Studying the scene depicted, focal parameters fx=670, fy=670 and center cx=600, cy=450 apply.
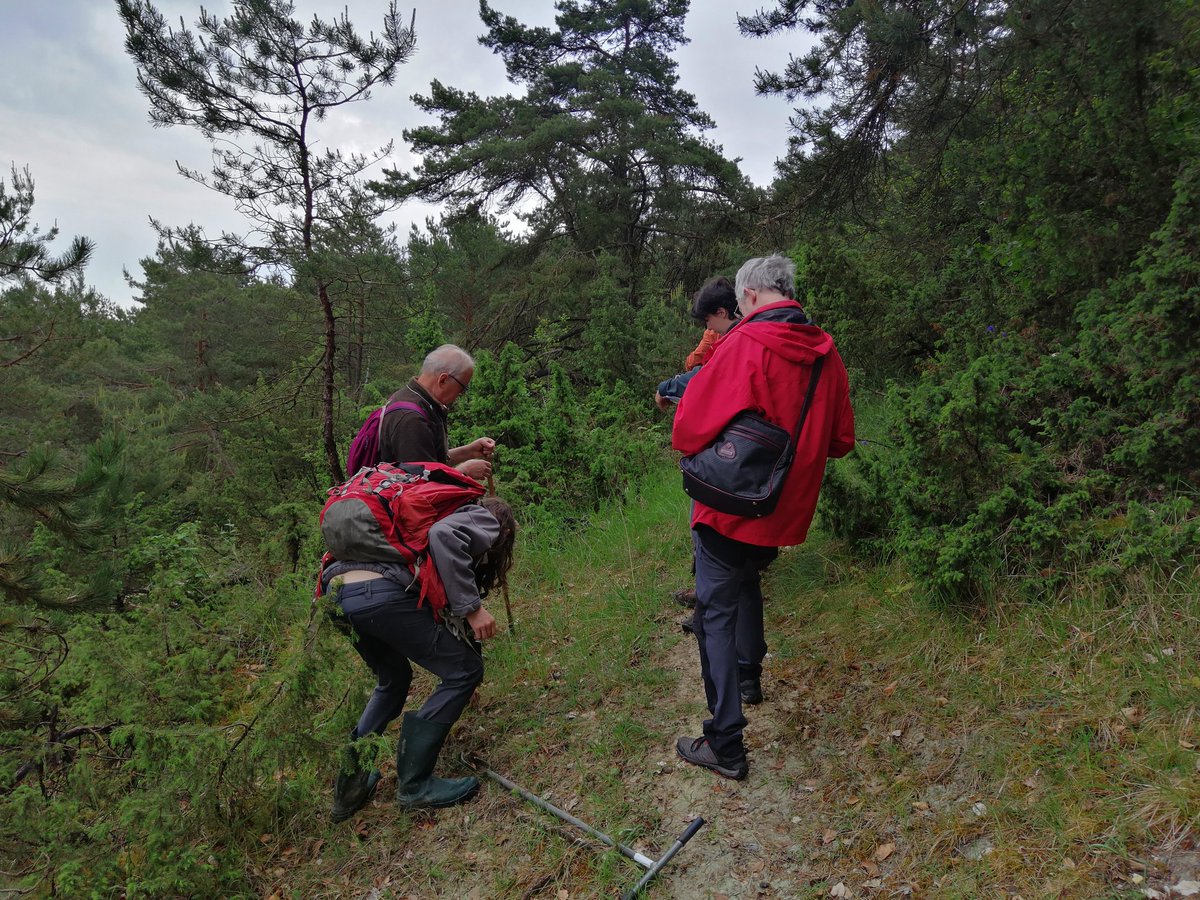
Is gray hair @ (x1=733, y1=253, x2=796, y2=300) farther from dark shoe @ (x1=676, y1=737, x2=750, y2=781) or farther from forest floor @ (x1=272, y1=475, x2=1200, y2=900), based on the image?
dark shoe @ (x1=676, y1=737, x2=750, y2=781)

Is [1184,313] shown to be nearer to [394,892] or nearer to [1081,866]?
[1081,866]

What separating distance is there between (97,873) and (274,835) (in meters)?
0.71

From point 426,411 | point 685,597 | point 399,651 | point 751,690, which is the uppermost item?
point 426,411

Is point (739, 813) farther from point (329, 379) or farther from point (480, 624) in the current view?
point (329, 379)

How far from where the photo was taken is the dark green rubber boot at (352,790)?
3215 millimetres

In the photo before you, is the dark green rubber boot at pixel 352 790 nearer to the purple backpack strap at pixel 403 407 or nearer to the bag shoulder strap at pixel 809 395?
the purple backpack strap at pixel 403 407

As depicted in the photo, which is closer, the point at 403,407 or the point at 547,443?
the point at 403,407

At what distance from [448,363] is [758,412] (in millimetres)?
1609

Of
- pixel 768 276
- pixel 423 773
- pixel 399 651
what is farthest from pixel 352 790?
pixel 768 276

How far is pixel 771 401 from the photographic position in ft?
8.48

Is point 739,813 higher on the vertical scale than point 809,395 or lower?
lower

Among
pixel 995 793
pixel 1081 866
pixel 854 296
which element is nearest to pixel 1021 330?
pixel 854 296

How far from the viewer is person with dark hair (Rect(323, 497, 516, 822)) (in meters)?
2.85

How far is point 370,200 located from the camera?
322 inches
